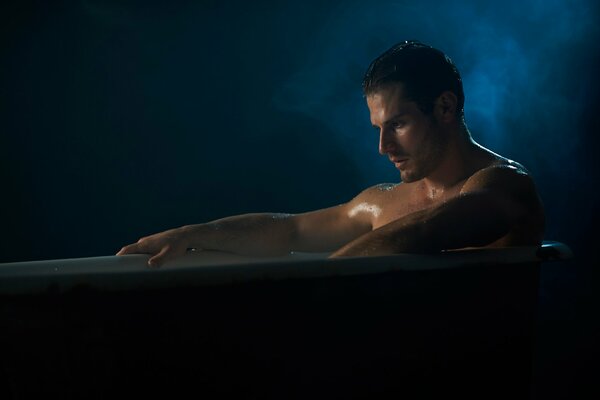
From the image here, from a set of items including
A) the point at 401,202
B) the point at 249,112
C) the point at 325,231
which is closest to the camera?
the point at 401,202

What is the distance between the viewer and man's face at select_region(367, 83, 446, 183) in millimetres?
1562

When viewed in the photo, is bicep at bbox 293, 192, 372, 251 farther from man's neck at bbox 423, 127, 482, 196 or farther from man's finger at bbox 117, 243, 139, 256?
man's finger at bbox 117, 243, 139, 256

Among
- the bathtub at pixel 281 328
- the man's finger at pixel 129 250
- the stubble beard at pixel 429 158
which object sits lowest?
the bathtub at pixel 281 328

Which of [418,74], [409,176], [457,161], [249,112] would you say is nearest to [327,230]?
[409,176]

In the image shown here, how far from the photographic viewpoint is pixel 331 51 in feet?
11.9

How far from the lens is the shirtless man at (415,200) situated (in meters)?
1.23

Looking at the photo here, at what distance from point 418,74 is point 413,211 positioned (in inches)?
16.4

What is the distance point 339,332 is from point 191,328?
274 millimetres

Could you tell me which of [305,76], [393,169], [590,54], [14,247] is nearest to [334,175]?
[393,169]

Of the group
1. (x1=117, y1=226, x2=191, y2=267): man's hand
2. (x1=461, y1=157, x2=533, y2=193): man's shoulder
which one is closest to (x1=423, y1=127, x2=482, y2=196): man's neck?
(x1=461, y1=157, x2=533, y2=193): man's shoulder

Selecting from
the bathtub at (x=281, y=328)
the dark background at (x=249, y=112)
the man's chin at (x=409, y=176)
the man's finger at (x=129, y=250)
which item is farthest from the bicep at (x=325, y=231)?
the dark background at (x=249, y=112)

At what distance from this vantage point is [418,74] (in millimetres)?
1567

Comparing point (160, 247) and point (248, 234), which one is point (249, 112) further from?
point (160, 247)

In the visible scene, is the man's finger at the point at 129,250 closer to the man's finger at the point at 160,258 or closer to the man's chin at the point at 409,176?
the man's finger at the point at 160,258
